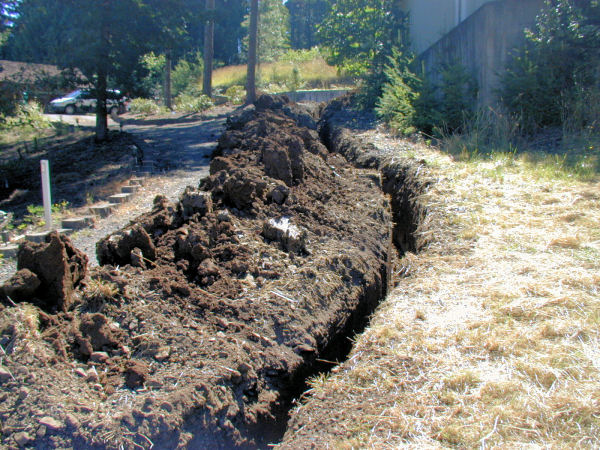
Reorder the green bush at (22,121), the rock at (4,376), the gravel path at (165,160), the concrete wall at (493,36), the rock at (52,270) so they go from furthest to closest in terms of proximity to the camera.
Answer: the green bush at (22,121) → the concrete wall at (493,36) → the gravel path at (165,160) → the rock at (52,270) → the rock at (4,376)

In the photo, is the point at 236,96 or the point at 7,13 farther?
the point at 236,96

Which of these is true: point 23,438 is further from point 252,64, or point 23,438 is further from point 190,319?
point 252,64

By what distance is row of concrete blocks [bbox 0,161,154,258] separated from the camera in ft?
18.4

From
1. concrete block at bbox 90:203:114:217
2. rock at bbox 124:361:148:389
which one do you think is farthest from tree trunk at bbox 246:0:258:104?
rock at bbox 124:361:148:389

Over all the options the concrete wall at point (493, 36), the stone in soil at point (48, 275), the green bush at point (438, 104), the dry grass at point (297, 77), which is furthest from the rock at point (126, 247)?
the dry grass at point (297, 77)

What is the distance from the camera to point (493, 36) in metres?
9.39

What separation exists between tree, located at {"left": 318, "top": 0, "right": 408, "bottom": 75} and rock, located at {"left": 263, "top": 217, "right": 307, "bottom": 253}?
11.5 metres

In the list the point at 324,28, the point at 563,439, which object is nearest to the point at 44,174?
the point at 563,439

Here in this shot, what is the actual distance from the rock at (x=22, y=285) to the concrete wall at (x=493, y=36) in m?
8.46

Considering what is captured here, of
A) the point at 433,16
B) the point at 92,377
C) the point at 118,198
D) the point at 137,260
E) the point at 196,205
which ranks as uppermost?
the point at 433,16

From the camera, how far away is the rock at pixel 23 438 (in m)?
2.20

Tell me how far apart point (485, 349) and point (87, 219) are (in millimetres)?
5496

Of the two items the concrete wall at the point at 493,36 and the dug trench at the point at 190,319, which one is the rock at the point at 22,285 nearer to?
the dug trench at the point at 190,319

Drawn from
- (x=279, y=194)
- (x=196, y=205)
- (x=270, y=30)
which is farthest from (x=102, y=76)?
(x=270, y=30)
